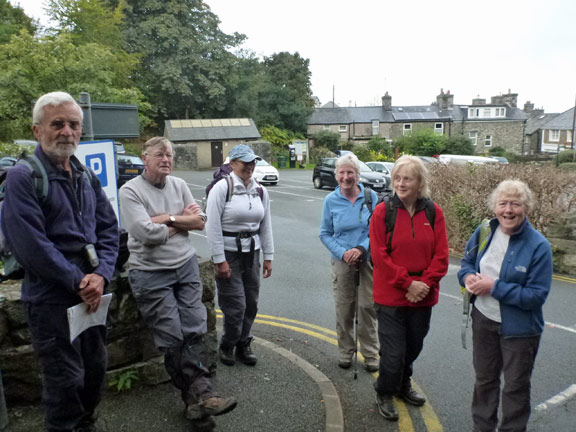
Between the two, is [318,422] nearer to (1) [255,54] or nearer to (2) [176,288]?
(2) [176,288]

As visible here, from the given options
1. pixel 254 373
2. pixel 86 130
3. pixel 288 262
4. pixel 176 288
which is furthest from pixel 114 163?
pixel 288 262

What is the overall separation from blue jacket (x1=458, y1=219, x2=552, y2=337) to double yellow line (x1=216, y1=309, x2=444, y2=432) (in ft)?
3.63

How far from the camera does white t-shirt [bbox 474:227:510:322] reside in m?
3.16

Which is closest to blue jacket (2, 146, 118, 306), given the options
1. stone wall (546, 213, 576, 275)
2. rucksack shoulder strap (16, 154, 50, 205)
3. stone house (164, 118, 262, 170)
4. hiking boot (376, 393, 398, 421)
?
rucksack shoulder strap (16, 154, 50, 205)

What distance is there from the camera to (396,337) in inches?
142

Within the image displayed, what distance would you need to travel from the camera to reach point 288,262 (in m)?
9.26

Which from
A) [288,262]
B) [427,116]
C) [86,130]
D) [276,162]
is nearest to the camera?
[86,130]

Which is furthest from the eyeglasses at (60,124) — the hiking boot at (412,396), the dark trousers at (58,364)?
the hiking boot at (412,396)

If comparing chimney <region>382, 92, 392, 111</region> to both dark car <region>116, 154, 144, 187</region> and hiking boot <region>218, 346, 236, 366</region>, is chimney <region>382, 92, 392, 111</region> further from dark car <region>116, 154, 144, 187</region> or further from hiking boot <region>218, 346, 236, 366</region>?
hiking boot <region>218, 346, 236, 366</region>

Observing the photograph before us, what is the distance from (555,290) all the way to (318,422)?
5518 millimetres

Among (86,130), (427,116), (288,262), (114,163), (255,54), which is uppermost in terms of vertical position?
(255,54)

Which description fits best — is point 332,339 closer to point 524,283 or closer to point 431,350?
point 431,350

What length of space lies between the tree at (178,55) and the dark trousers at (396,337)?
39.6m

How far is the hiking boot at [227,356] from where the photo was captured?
444cm
